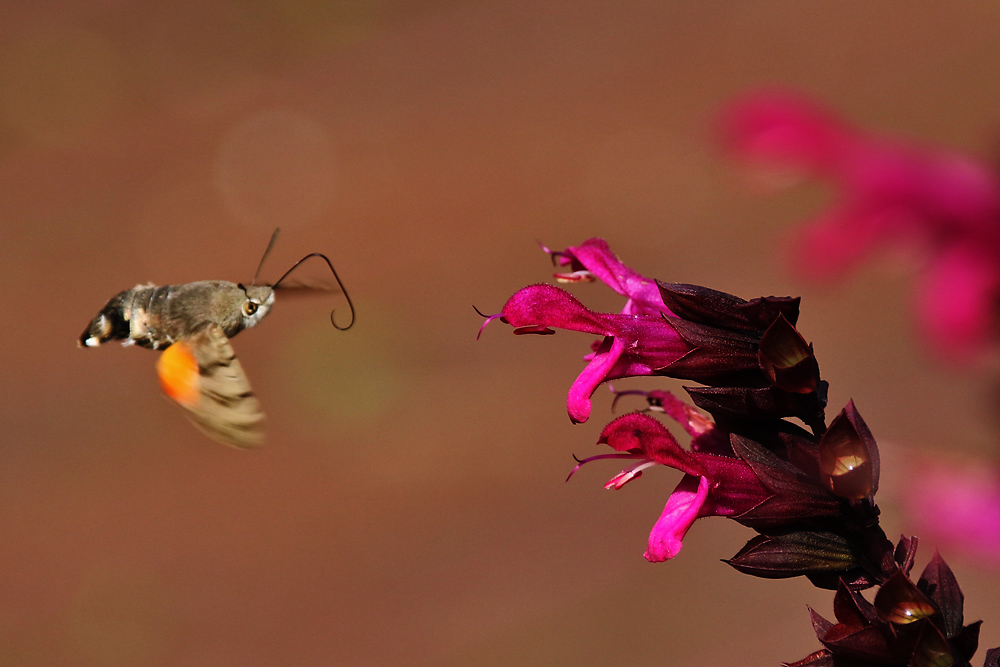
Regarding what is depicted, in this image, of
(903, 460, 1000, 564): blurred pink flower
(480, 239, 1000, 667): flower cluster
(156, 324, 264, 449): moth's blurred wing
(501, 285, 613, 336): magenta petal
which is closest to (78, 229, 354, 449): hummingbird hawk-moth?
(156, 324, 264, 449): moth's blurred wing

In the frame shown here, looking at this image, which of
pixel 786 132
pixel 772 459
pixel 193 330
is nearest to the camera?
pixel 772 459

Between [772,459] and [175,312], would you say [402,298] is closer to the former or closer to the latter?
[175,312]

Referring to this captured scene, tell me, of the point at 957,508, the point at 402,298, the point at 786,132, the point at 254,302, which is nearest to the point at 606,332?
the point at 254,302

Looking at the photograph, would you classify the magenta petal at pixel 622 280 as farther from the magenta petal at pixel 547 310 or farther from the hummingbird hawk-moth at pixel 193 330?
the hummingbird hawk-moth at pixel 193 330

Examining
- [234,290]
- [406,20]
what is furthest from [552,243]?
[234,290]

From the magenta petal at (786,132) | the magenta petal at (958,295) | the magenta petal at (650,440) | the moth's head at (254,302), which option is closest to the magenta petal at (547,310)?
the magenta petal at (650,440)

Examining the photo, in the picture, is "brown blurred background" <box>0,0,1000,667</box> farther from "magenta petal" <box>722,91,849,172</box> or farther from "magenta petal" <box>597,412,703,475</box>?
"magenta petal" <box>597,412,703,475</box>

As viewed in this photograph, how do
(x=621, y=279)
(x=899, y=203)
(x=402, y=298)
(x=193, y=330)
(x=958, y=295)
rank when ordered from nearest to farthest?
(x=621, y=279), (x=193, y=330), (x=958, y=295), (x=899, y=203), (x=402, y=298)
